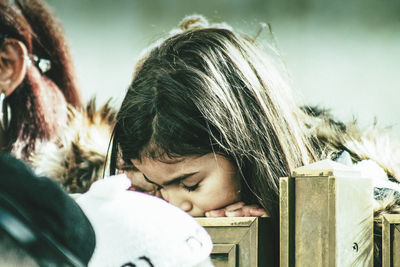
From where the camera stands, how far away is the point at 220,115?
4.78 ft

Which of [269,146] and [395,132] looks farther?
[395,132]

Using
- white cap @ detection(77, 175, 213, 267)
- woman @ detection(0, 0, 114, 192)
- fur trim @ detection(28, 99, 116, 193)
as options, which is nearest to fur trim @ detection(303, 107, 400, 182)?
white cap @ detection(77, 175, 213, 267)

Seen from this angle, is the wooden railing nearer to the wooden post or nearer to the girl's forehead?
the wooden post

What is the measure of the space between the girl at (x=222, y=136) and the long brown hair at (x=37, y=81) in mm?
1220

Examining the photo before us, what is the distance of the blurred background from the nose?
74 cm

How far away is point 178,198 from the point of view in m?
1.48

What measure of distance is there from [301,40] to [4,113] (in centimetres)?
148

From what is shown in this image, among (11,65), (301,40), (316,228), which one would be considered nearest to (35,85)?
(11,65)

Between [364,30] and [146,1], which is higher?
[146,1]

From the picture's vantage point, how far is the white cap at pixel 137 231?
0.75 meters

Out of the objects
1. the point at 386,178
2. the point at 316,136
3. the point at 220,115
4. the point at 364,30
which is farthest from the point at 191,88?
the point at 364,30

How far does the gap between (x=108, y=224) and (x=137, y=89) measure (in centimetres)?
94

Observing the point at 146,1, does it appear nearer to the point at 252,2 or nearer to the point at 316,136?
the point at 252,2

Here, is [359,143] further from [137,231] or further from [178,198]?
[137,231]
